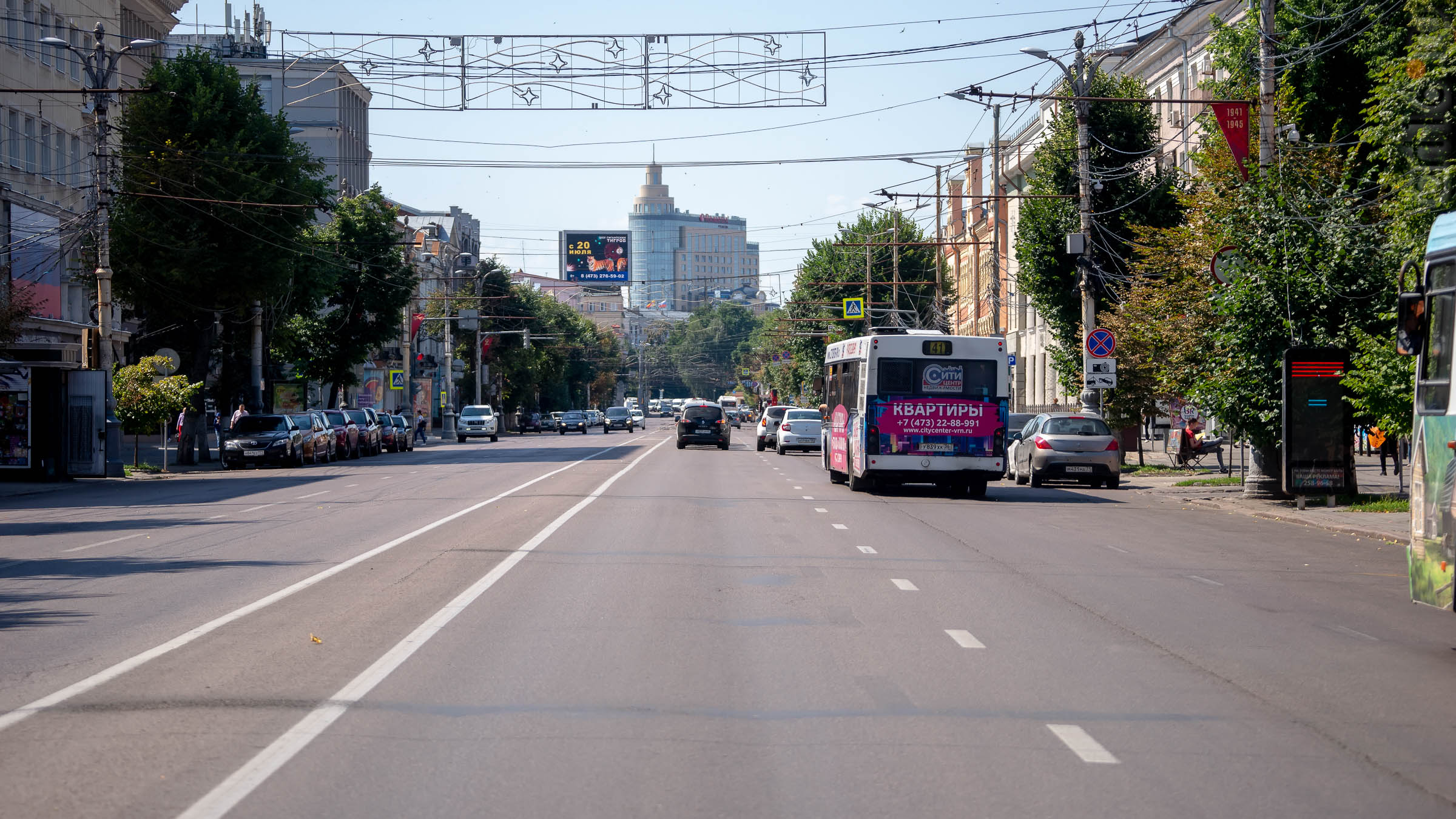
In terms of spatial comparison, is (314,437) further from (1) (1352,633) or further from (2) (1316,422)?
(1) (1352,633)

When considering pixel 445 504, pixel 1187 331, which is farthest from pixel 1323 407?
pixel 445 504

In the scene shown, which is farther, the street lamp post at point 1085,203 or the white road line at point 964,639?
the street lamp post at point 1085,203

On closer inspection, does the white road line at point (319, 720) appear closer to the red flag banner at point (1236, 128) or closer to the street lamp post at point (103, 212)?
the red flag banner at point (1236, 128)

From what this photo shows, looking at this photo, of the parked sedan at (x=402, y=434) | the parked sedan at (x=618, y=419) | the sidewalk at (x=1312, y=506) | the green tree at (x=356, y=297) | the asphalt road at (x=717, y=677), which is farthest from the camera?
the parked sedan at (x=618, y=419)

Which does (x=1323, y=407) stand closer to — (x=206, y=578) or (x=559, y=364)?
(x=206, y=578)

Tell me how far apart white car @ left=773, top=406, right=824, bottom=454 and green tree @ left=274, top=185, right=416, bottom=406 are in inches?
754

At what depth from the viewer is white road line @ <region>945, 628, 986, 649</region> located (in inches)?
363

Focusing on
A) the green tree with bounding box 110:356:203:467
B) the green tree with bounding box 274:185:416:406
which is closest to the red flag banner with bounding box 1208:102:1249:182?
the green tree with bounding box 110:356:203:467

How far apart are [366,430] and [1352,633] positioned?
4500 cm

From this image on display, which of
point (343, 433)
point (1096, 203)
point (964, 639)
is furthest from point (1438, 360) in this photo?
point (343, 433)

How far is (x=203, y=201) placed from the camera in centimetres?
4066

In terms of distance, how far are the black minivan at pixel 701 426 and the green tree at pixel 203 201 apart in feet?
54.5

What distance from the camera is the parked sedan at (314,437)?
43.2 metres

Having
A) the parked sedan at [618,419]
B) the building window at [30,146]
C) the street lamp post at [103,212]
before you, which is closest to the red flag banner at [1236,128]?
the street lamp post at [103,212]
